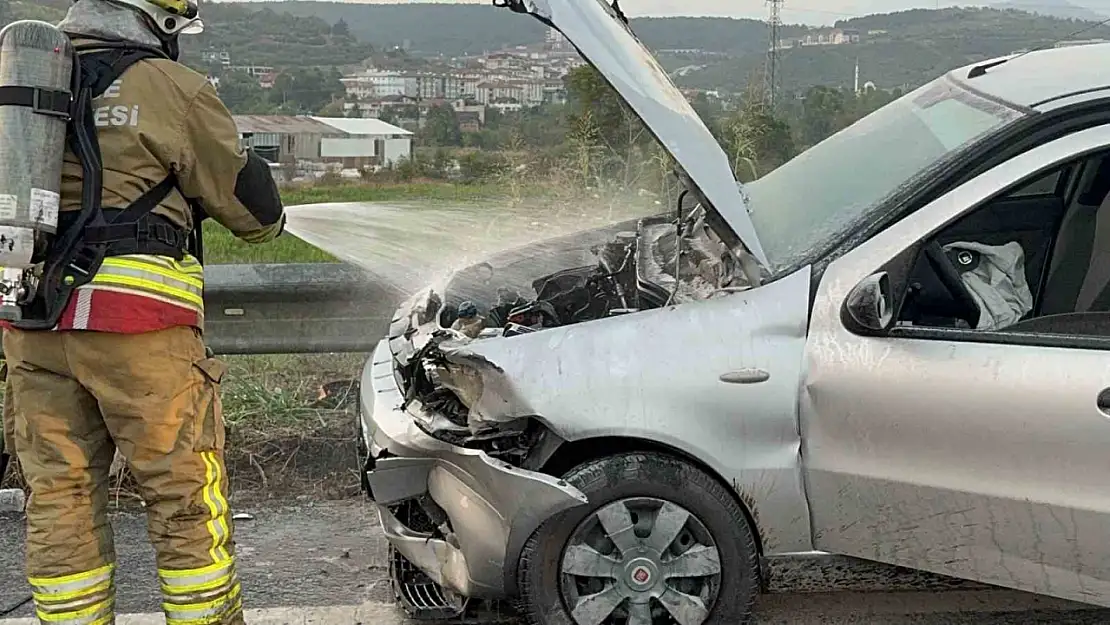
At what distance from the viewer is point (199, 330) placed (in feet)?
9.64

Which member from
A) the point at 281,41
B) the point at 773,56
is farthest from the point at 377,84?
the point at 773,56

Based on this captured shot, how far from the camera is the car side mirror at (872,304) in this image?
2.86 metres

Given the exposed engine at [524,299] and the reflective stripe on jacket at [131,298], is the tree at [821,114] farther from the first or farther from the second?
the reflective stripe on jacket at [131,298]

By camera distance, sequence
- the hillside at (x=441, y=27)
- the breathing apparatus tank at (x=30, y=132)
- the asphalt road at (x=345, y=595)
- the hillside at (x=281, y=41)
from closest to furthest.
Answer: the breathing apparatus tank at (x=30, y=132), the asphalt road at (x=345, y=595), the hillside at (x=441, y=27), the hillside at (x=281, y=41)

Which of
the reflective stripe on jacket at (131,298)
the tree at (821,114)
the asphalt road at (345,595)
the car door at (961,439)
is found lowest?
the asphalt road at (345,595)

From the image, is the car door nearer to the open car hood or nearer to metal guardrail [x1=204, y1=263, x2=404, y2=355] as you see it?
the open car hood

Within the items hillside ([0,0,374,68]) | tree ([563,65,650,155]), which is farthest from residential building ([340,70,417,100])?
tree ([563,65,650,155])

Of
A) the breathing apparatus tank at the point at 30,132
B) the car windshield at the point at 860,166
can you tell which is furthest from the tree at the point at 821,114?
the breathing apparatus tank at the point at 30,132

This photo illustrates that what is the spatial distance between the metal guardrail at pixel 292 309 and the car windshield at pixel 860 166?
1530 millimetres

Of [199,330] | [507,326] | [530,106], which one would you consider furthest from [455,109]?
[199,330]

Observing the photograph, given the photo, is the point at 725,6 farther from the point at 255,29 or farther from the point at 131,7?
the point at 131,7

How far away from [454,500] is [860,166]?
1.58 meters

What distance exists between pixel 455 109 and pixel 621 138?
0.80 m

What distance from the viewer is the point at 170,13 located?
2.82 metres
